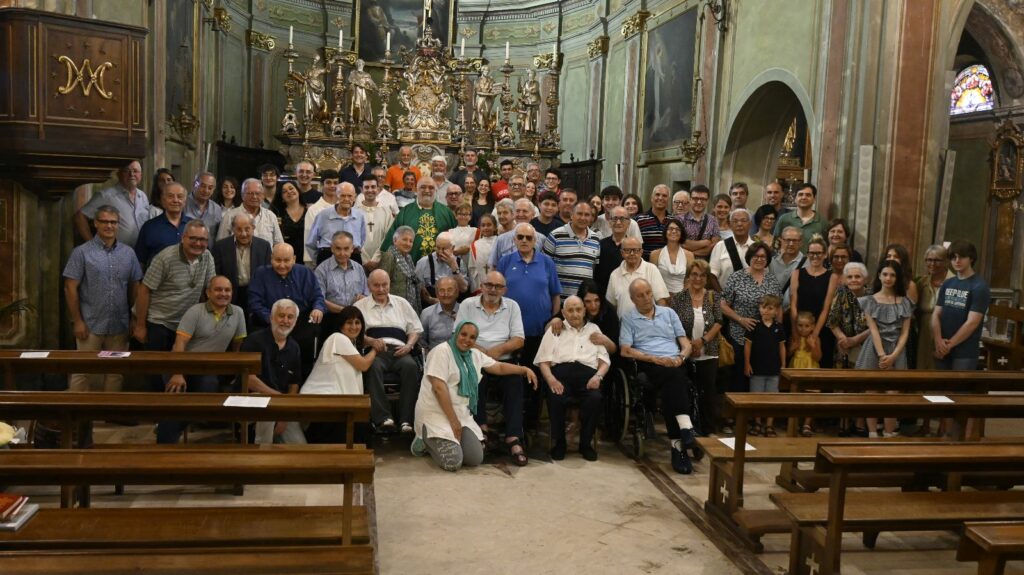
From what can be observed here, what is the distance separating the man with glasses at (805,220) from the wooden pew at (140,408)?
5.09 m

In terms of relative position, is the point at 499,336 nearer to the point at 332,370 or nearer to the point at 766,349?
the point at 332,370

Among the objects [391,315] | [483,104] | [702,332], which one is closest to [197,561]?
[391,315]

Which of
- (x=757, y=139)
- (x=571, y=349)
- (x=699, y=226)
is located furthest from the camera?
(x=757, y=139)

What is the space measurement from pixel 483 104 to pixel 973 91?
7.38 meters

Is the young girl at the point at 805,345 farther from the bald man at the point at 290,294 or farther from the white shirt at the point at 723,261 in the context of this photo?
the bald man at the point at 290,294

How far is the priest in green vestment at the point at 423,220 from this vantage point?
23.2ft

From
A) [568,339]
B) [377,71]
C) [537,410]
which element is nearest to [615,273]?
[568,339]

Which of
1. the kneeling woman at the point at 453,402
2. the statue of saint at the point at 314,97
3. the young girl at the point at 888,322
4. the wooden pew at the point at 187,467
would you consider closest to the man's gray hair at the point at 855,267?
the young girl at the point at 888,322

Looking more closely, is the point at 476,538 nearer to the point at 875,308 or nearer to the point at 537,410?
the point at 537,410

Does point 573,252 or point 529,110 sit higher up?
point 529,110

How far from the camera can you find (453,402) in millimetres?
5754

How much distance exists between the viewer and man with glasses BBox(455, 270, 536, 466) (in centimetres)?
593

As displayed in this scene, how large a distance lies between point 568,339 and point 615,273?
2.59 feet

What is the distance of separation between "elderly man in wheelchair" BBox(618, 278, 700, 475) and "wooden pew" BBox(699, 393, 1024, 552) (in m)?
1.21
